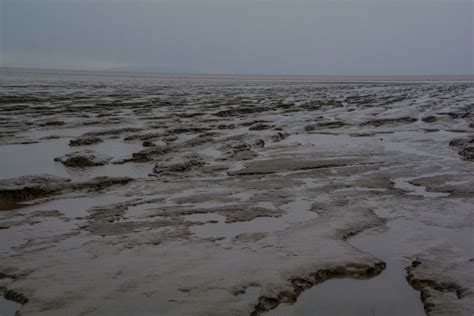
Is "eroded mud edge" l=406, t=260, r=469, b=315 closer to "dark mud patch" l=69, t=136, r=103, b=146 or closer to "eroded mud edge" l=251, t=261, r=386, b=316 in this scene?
"eroded mud edge" l=251, t=261, r=386, b=316

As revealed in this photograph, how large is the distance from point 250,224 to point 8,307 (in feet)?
6.64

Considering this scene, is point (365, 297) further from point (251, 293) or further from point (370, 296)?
point (251, 293)

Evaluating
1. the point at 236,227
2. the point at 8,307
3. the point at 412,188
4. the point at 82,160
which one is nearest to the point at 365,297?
the point at 236,227

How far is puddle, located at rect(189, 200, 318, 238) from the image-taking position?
3.80 meters

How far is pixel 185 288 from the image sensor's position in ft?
9.04

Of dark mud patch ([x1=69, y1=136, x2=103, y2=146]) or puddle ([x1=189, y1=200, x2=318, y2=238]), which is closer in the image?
puddle ([x1=189, y1=200, x2=318, y2=238])

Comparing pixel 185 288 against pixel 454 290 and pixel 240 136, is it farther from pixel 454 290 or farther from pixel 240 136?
pixel 240 136

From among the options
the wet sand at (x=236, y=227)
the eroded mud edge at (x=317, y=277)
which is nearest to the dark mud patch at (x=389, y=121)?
the wet sand at (x=236, y=227)

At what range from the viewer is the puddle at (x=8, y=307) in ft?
8.18

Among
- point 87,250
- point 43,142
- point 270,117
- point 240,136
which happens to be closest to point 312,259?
point 87,250

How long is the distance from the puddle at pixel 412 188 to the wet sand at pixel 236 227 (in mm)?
33

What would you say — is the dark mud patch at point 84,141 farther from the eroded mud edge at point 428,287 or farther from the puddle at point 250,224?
the eroded mud edge at point 428,287

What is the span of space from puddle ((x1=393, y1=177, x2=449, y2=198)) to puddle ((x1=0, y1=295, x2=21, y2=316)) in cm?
398

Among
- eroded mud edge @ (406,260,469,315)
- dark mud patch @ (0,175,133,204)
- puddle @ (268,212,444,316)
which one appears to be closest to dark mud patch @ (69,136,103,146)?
dark mud patch @ (0,175,133,204)
